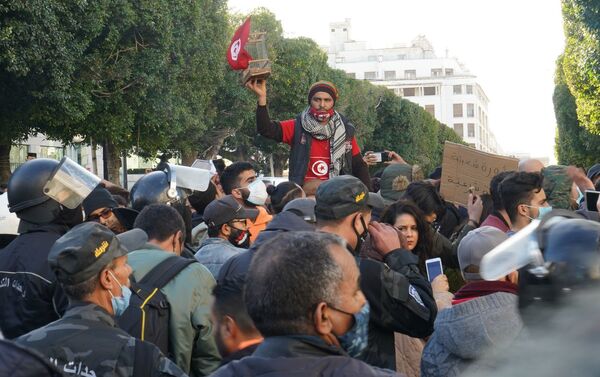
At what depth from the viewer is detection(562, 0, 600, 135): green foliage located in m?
32.8

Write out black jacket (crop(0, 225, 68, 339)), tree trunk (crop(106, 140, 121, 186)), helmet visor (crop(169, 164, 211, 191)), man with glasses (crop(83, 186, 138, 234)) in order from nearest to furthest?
1. black jacket (crop(0, 225, 68, 339))
2. man with glasses (crop(83, 186, 138, 234))
3. helmet visor (crop(169, 164, 211, 191))
4. tree trunk (crop(106, 140, 121, 186))

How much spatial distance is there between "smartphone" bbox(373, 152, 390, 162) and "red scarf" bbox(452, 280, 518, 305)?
15.9ft

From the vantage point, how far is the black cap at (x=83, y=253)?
12.5ft

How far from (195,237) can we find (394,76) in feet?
461

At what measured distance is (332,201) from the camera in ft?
14.6

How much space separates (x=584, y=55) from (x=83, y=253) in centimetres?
3328

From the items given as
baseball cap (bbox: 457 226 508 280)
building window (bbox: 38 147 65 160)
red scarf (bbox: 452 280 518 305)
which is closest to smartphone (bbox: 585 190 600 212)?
baseball cap (bbox: 457 226 508 280)

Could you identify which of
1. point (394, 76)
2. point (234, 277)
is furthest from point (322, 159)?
point (394, 76)

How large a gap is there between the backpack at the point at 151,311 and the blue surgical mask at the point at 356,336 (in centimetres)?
169

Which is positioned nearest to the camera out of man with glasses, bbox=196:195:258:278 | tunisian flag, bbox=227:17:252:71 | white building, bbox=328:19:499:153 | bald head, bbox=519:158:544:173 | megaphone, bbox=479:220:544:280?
megaphone, bbox=479:220:544:280

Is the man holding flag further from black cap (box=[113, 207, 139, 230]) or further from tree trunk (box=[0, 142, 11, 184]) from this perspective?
tree trunk (box=[0, 142, 11, 184])

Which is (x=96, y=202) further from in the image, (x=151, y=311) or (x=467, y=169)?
(x=467, y=169)

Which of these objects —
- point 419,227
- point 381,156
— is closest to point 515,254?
point 419,227

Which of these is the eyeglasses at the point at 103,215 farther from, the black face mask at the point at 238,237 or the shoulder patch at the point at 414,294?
the shoulder patch at the point at 414,294
